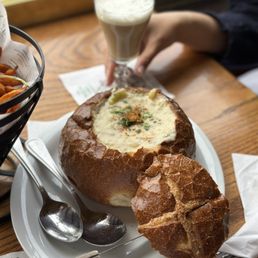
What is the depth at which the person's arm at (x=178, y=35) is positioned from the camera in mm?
1135

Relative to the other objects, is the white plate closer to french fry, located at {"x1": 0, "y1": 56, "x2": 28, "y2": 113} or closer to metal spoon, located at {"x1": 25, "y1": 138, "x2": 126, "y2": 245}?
metal spoon, located at {"x1": 25, "y1": 138, "x2": 126, "y2": 245}

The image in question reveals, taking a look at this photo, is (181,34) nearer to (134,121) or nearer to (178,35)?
(178,35)

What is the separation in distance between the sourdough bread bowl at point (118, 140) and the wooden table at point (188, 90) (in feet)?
0.50

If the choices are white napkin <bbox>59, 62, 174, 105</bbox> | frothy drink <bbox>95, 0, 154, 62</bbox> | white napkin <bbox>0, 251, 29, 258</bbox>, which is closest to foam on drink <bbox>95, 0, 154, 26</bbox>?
frothy drink <bbox>95, 0, 154, 62</bbox>

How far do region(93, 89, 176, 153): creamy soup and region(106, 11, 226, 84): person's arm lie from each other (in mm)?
274

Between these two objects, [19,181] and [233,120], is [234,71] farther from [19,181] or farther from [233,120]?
[19,181]

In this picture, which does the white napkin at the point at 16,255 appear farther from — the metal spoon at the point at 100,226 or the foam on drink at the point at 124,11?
the foam on drink at the point at 124,11

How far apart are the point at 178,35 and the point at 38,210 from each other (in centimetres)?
66

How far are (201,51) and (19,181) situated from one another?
2.19ft

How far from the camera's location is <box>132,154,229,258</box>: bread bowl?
62cm

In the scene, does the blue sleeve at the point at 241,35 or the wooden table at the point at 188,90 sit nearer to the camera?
the wooden table at the point at 188,90

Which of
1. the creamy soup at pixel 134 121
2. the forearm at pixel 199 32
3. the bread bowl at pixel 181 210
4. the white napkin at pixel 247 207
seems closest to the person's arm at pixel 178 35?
the forearm at pixel 199 32

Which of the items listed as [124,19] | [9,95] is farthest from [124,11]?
[9,95]

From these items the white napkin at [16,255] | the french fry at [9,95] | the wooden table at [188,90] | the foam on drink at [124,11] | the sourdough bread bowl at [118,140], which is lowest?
the white napkin at [16,255]
